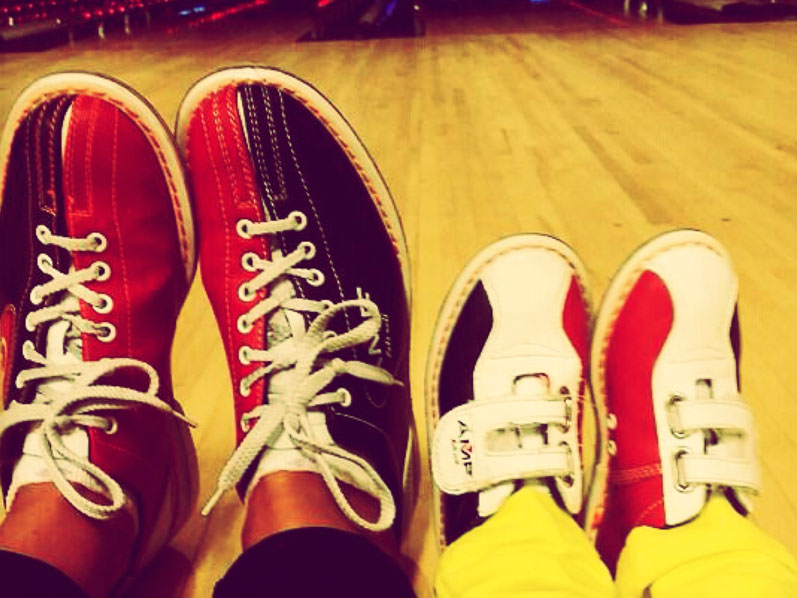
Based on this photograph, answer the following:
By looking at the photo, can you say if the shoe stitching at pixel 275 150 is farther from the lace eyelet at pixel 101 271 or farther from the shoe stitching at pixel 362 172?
the lace eyelet at pixel 101 271

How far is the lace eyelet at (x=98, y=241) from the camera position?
0.67 meters

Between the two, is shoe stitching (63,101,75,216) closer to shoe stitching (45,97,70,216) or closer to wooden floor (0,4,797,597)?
shoe stitching (45,97,70,216)

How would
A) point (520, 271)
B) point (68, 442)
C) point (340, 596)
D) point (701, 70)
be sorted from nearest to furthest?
point (340, 596)
point (68, 442)
point (520, 271)
point (701, 70)

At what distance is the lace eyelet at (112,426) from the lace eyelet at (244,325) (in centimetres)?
13

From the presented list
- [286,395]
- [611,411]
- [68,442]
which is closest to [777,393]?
[611,411]

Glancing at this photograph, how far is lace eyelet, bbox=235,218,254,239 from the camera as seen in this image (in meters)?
0.69

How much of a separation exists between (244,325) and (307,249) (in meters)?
0.08

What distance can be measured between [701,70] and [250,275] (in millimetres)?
2181

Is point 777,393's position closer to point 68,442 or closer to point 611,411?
point 611,411

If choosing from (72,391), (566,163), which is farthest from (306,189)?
(566,163)

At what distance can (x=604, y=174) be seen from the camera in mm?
1442

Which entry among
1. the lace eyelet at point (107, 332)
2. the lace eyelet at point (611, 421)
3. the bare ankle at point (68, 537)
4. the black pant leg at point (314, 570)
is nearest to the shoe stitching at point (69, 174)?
the lace eyelet at point (107, 332)

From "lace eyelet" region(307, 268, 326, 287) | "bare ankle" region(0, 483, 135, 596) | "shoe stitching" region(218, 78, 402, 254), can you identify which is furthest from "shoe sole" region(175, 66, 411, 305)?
"bare ankle" region(0, 483, 135, 596)

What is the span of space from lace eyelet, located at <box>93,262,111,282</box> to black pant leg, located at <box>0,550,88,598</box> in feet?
0.79
